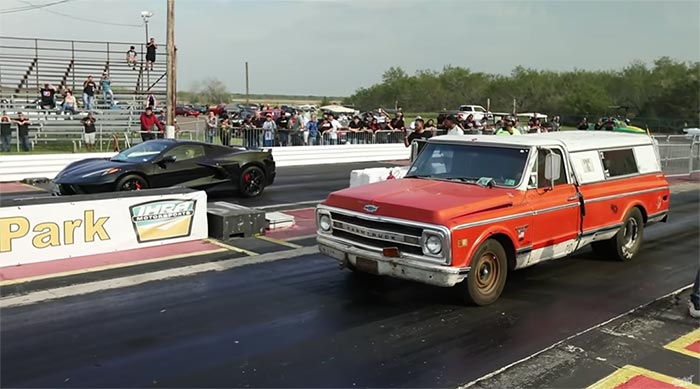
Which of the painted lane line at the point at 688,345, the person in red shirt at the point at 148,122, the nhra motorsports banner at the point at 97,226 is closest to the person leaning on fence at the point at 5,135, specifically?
the person in red shirt at the point at 148,122

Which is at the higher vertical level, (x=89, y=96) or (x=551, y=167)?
(x=89, y=96)

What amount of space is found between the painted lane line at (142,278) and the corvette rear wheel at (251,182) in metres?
5.32

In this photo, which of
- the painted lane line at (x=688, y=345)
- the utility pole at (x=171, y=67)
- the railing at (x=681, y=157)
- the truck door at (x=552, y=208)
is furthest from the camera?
the utility pole at (x=171, y=67)

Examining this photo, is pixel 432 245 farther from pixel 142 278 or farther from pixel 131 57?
pixel 131 57

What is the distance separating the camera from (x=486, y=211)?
21.2ft

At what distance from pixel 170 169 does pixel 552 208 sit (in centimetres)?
825

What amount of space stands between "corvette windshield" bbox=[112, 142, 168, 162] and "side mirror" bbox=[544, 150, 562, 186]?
831 cm

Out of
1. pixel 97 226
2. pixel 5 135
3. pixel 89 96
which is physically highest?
pixel 89 96

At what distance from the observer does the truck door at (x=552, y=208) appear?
712cm

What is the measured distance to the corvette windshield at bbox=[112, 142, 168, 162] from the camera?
Result: 12.8m

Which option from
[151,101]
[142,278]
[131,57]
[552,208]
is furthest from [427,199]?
[131,57]

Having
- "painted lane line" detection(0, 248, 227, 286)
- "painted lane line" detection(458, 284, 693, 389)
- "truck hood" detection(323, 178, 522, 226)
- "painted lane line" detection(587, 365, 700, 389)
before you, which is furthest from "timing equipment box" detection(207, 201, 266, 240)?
"painted lane line" detection(587, 365, 700, 389)

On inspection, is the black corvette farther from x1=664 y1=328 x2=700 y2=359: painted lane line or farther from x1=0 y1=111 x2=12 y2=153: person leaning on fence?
x1=664 y1=328 x2=700 y2=359: painted lane line

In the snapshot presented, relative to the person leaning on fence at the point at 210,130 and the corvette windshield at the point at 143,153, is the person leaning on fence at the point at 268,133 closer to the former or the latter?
the person leaning on fence at the point at 210,130
